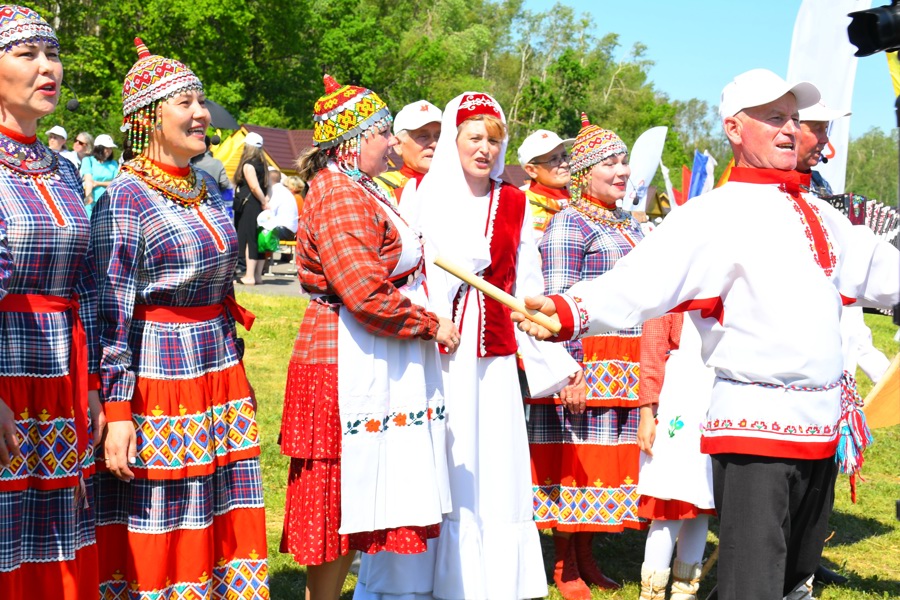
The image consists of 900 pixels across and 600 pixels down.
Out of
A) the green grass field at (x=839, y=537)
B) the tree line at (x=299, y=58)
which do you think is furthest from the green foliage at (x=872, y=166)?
the green grass field at (x=839, y=537)

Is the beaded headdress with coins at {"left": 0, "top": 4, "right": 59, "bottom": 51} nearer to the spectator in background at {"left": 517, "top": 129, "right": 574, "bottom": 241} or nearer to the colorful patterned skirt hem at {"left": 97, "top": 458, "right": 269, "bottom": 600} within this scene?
the colorful patterned skirt hem at {"left": 97, "top": 458, "right": 269, "bottom": 600}

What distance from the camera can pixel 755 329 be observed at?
132 inches

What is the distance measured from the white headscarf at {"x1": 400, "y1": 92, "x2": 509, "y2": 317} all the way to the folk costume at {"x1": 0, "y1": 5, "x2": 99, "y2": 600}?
1564 mm

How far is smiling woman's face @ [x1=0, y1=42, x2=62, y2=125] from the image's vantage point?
330 centimetres

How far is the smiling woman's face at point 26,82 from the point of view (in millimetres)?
3305

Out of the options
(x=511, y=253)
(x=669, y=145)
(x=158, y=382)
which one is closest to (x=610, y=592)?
(x=511, y=253)

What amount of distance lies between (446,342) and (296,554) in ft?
3.13

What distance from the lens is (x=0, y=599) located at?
3.21m

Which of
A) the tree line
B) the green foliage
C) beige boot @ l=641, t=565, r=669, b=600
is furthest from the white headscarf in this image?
the green foliage

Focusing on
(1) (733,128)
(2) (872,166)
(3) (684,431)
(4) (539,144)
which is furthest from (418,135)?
(2) (872,166)

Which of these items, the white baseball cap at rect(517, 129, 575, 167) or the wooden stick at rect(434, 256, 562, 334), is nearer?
the wooden stick at rect(434, 256, 562, 334)

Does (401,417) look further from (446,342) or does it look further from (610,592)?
(610,592)

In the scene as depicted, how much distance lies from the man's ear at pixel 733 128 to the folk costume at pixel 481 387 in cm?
126

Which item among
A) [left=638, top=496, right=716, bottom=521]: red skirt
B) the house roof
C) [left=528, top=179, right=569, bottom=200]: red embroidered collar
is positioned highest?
the house roof
